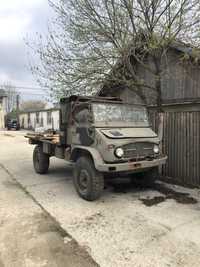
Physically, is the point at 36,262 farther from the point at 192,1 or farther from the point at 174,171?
the point at 192,1

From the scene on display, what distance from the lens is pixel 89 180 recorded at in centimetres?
503

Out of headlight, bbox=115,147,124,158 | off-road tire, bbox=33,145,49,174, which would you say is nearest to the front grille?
headlight, bbox=115,147,124,158

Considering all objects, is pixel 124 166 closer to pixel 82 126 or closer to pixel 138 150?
pixel 138 150

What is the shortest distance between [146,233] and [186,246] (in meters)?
0.60

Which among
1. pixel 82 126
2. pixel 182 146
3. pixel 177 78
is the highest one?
pixel 177 78

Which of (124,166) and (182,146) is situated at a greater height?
(182,146)

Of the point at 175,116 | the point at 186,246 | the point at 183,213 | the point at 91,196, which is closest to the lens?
the point at 186,246

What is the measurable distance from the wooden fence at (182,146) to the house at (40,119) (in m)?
18.1

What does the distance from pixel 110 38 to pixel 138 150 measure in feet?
10.7

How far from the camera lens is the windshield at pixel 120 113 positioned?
5.50 m

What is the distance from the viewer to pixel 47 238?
11.8ft

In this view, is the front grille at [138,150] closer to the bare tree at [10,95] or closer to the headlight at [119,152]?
the headlight at [119,152]

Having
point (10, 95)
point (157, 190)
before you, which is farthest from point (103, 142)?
point (10, 95)

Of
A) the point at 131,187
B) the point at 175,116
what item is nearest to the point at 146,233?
the point at 131,187
